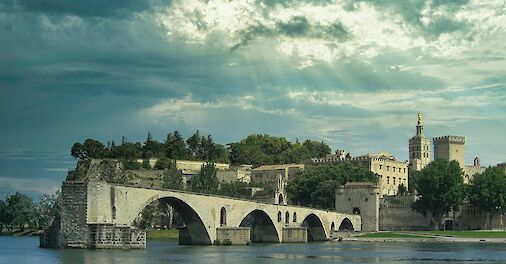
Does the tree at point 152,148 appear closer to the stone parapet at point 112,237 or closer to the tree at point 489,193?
the tree at point 489,193

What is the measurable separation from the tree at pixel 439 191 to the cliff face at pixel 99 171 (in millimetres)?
41906

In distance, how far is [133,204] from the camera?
2589 inches

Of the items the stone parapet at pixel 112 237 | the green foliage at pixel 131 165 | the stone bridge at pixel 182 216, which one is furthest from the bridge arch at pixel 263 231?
the green foliage at pixel 131 165

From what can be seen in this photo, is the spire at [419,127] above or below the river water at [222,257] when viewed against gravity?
above

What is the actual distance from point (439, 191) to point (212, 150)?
63.9 m

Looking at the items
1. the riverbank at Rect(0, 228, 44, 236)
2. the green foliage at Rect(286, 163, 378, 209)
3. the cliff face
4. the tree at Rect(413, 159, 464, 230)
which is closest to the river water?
the tree at Rect(413, 159, 464, 230)

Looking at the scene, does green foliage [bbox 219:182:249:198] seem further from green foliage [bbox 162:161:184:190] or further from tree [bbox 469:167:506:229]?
tree [bbox 469:167:506:229]

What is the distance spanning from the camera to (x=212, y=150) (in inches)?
6742

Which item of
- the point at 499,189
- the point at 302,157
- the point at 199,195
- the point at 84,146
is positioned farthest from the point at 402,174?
the point at 199,195

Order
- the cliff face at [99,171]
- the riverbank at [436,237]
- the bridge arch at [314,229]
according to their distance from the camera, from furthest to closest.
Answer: the cliff face at [99,171] < the bridge arch at [314,229] < the riverbank at [436,237]

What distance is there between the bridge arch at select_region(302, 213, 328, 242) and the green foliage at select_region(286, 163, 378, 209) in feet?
59.7

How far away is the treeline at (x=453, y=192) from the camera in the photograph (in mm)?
115981

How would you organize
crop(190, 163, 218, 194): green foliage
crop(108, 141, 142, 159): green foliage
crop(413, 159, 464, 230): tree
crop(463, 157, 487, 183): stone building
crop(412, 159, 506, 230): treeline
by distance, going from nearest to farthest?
crop(412, 159, 506, 230): treeline < crop(413, 159, 464, 230): tree < crop(190, 163, 218, 194): green foliage < crop(108, 141, 142, 159): green foliage < crop(463, 157, 487, 183): stone building

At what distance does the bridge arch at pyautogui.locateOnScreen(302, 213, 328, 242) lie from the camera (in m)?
108
